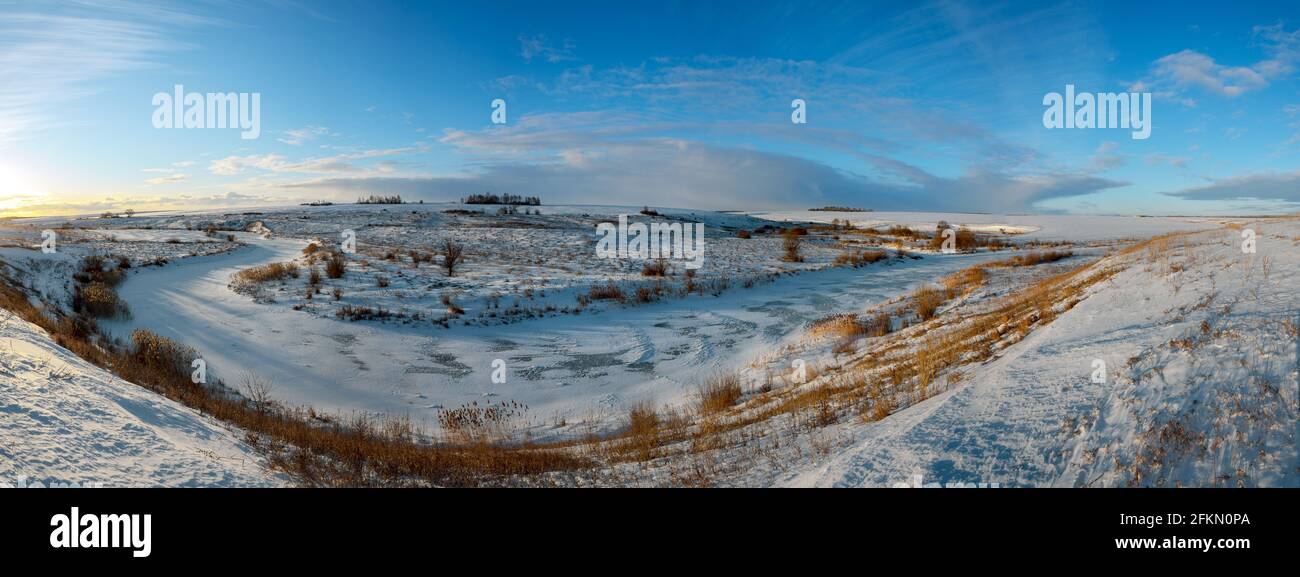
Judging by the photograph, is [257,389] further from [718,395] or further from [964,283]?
[964,283]

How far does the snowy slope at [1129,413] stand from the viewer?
3.83m

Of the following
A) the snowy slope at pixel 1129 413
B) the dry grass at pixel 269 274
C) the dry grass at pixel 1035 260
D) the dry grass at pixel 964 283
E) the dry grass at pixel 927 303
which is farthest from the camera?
the dry grass at pixel 1035 260

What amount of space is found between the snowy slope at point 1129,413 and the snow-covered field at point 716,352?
2 centimetres

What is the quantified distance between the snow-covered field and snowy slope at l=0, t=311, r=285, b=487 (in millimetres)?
41

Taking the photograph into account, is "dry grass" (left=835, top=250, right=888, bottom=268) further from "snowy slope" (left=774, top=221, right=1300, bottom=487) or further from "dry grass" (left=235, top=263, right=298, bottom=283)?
"dry grass" (left=235, top=263, right=298, bottom=283)

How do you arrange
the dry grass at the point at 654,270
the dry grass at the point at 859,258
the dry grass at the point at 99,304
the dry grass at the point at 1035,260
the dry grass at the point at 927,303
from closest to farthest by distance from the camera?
the dry grass at the point at 927,303
the dry grass at the point at 99,304
the dry grass at the point at 1035,260
the dry grass at the point at 654,270
the dry grass at the point at 859,258

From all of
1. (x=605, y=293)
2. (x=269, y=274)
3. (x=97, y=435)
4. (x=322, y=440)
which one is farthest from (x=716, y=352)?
(x=269, y=274)

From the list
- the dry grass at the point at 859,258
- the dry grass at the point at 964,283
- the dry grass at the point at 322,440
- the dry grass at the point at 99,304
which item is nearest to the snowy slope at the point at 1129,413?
the dry grass at the point at 322,440

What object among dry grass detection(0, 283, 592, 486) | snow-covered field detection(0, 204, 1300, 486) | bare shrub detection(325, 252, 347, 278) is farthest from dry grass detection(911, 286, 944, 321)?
bare shrub detection(325, 252, 347, 278)

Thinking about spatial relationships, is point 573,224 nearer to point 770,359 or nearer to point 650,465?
point 770,359

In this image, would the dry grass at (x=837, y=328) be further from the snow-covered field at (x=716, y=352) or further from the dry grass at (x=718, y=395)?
the dry grass at (x=718, y=395)

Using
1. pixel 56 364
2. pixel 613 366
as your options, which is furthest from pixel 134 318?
pixel 613 366
